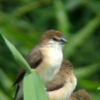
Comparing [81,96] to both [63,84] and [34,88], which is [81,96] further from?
[34,88]

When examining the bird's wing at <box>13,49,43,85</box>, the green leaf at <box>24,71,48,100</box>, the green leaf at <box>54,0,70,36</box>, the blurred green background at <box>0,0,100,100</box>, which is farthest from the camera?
the green leaf at <box>54,0,70,36</box>

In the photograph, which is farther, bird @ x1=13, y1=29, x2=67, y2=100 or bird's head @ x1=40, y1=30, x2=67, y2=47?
bird's head @ x1=40, y1=30, x2=67, y2=47

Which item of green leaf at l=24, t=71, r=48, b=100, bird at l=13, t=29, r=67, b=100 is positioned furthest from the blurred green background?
green leaf at l=24, t=71, r=48, b=100

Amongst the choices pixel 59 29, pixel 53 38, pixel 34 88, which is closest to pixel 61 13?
pixel 59 29

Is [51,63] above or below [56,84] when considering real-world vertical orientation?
above

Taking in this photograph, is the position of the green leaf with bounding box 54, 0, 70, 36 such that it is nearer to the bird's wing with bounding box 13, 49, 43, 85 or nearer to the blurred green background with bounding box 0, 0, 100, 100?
the blurred green background with bounding box 0, 0, 100, 100

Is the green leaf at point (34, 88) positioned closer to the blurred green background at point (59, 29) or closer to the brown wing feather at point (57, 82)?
the brown wing feather at point (57, 82)
